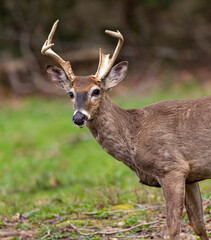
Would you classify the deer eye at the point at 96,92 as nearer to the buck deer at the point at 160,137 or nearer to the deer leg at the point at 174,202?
the buck deer at the point at 160,137

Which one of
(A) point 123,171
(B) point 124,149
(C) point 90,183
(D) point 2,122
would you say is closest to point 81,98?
(B) point 124,149

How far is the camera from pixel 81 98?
581 cm

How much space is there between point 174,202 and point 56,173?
5.83 meters

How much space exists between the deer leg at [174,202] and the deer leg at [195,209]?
1.35 feet

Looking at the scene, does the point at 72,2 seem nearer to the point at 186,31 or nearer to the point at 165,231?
the point at 186,31

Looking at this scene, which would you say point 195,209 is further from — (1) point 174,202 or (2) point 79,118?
(2) point 79,118

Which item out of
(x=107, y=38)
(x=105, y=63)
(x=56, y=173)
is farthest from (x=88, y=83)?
(x=107, y=38)

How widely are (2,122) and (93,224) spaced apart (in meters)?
10.1

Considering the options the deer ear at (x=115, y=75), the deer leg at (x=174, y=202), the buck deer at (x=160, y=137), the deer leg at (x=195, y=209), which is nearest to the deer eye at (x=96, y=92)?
the buck deer at (x=160, y=137)

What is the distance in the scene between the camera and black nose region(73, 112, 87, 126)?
5537 mm

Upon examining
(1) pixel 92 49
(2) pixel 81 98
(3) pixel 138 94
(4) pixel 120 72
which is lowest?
(2) pixel 81 98

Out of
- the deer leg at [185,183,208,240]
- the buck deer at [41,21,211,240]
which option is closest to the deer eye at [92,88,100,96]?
the buck deer at [41,21,211,240]

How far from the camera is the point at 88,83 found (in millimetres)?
5945

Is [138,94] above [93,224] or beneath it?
above
